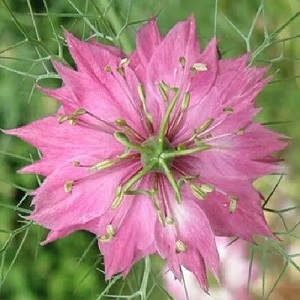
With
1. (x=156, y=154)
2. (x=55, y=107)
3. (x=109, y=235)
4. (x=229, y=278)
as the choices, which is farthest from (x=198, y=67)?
(x=55, y=107)

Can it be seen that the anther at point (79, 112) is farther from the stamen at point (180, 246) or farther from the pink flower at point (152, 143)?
the stamen at point (180, 246)

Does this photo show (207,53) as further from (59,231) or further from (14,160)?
(14,160)

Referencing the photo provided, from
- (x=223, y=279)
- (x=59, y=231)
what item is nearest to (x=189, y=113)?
(x=59, y=231)

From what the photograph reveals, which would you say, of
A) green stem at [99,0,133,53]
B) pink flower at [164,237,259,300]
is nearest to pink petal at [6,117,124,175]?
green stem at [99,0,133,53]

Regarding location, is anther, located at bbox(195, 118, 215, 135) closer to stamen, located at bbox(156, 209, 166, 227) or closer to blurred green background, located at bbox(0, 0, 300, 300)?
stamen, located at bbox(156, 209, 166, 227)

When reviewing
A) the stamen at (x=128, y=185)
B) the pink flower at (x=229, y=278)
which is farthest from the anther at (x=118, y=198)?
the pink flower at (x=229, y=278)

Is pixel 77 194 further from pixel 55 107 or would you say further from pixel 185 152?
pixel 55 107

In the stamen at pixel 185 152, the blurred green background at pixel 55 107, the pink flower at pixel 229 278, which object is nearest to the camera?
the stamen at pixel 185 152
